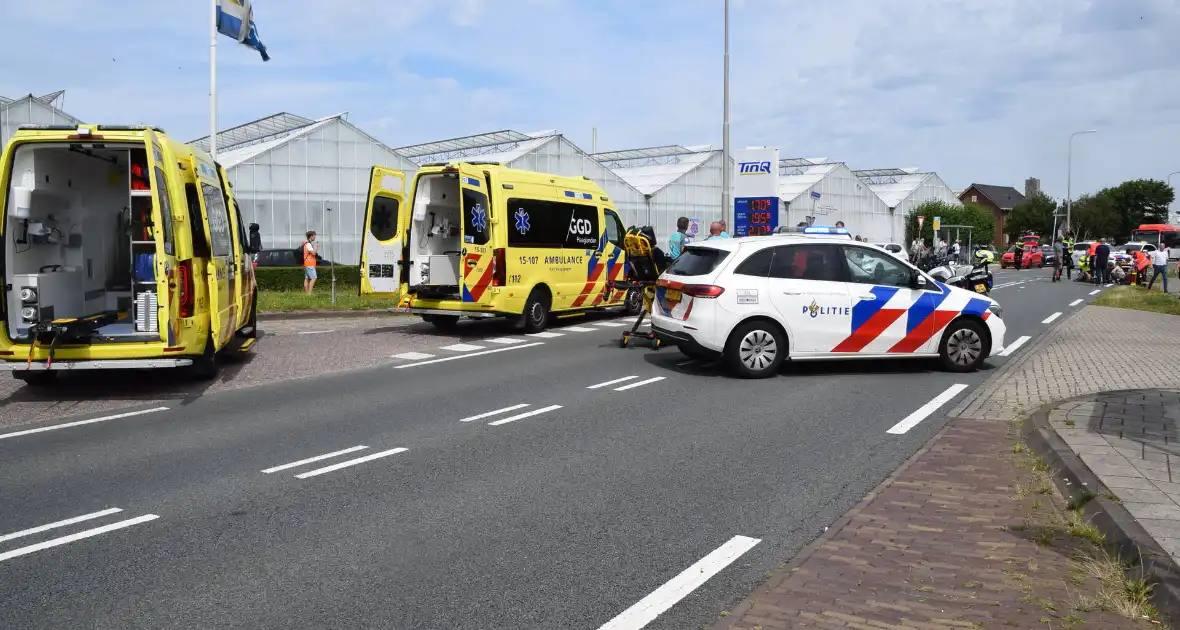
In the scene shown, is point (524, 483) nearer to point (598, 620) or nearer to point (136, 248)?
point (598, 620)

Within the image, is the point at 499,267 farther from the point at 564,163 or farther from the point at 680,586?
the point at 564,163

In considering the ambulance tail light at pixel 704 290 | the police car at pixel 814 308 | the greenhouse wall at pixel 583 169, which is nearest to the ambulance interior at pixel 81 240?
the ambulance tail light at pixel 704 290

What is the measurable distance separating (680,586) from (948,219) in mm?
65728

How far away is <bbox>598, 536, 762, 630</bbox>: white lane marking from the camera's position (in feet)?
13.5

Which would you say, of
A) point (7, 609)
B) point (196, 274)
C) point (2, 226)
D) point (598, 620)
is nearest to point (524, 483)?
point (598, 620)

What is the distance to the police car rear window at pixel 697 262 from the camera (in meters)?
11.1

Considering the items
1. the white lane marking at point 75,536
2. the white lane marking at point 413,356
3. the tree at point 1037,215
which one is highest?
the tree at point 1037,215

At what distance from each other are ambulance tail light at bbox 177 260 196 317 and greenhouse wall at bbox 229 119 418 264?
69.1ft

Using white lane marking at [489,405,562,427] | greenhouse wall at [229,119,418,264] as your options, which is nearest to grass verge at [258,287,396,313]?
greenhouse wall at [229,119,418,264]

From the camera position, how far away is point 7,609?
4191mm

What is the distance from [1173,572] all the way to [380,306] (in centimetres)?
1714

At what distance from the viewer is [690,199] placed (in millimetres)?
43375

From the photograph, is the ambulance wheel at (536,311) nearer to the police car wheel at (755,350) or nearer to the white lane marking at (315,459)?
the police car wheel at (755,350)

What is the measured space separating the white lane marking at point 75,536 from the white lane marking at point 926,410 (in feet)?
18.6
